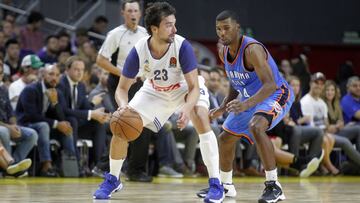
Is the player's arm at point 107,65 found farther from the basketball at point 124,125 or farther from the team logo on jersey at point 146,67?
the basketball at point 124,125

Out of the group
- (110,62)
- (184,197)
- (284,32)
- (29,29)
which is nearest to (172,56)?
(184,197)

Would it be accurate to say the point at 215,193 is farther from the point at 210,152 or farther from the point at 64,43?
the point at 64,43

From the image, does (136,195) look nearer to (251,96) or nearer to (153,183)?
(251,96)

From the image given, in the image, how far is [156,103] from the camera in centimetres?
775

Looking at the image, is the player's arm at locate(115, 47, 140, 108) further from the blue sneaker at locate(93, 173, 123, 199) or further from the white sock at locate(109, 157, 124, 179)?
the blue sneaker at locate(93, 173, 123, 199)

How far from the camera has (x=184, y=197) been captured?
775 cm

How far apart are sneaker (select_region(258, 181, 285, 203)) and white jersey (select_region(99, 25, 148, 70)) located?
135 inches

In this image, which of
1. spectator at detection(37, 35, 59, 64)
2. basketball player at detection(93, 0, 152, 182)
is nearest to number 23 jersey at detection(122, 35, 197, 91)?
basketball player at detection(93, 0, 152, 182)

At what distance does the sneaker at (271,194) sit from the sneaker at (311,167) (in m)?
4.96

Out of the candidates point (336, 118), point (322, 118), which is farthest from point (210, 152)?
point (336, 118)

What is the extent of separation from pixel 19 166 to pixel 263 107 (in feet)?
12.7

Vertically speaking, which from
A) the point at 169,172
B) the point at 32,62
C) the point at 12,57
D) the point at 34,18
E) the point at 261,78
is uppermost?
the point at 34,18

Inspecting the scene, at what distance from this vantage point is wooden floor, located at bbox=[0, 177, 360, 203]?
7441mm

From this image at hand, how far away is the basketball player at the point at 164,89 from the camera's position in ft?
23.8
